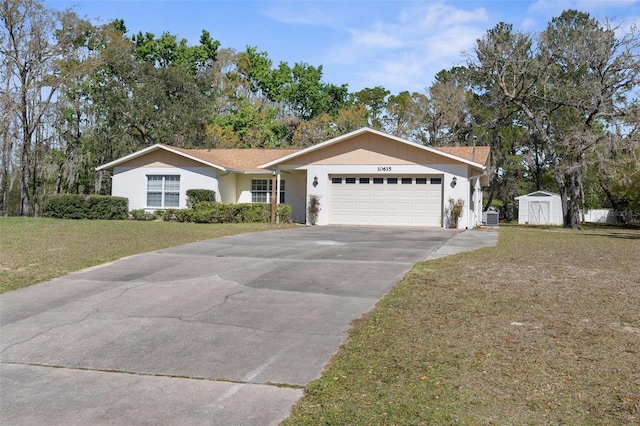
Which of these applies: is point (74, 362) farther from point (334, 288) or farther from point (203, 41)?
point (203, 41)

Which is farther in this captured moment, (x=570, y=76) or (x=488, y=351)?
(x=570, y=76)

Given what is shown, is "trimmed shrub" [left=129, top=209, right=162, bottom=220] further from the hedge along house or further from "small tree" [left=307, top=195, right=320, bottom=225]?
"small tree" [left=307, top=195, right=320, bottom=225]

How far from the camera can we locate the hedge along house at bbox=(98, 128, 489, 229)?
74.2 ft

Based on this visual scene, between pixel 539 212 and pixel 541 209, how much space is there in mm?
271

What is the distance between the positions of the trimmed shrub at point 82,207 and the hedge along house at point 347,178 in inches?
60.2

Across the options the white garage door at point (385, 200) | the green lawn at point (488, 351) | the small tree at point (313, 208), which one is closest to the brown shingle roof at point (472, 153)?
the white garage door at point (385, 200)

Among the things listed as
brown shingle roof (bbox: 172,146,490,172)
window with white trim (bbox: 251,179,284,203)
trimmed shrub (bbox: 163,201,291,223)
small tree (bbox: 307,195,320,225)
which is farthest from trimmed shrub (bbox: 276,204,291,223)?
window with white trim (bbox: 251,179,284,203)

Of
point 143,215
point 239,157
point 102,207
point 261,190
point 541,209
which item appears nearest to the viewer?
point 102,207

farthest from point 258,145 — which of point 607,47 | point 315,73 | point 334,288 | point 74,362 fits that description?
point 74,362

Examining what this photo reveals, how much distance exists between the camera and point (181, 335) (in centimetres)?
646

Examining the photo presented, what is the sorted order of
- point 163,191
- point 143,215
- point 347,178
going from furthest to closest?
point 163,191 → point 143,215 → point 347,178

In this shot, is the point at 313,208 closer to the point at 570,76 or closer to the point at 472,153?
the point at 472,153

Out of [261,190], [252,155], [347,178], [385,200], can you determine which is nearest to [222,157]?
[252,155]

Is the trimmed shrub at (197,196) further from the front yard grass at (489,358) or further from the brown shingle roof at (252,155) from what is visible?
the front yard grass at (489,358)
